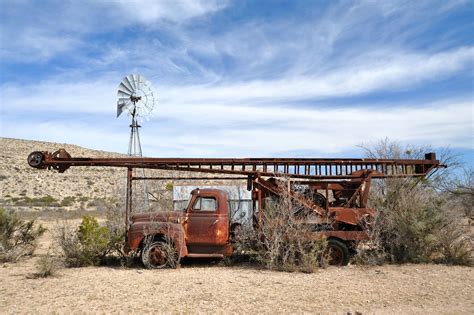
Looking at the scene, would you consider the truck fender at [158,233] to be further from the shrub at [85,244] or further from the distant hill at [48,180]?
the distant hill at [48,180]

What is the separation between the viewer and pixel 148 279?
29.7 feet

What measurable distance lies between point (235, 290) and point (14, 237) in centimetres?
771

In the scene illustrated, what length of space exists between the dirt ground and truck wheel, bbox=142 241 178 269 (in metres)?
0.29

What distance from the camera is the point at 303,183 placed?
454 inches

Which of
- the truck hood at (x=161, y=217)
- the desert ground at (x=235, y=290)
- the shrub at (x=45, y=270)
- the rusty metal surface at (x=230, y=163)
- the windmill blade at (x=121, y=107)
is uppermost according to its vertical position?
the windmill blade at (x=121, y=107)

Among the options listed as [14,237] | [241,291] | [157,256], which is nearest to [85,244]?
[157,256]

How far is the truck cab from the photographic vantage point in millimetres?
10500

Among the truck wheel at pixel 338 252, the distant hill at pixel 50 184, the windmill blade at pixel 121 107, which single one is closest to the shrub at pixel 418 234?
the truck wheel at pixel 338 252

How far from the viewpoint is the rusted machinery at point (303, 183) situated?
Result: 11.0 metres

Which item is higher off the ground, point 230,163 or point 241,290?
point 230,163

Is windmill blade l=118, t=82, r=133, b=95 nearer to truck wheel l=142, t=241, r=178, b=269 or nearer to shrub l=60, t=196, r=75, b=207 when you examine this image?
truck wheel l=142, t=241, r=178, b=269

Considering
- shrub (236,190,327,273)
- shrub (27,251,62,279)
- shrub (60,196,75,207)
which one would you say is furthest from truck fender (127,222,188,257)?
shrub (60,196,75,207)

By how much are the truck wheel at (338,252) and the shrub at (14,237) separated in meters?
8.22

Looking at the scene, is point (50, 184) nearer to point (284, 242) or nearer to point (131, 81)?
point (131, 81)
